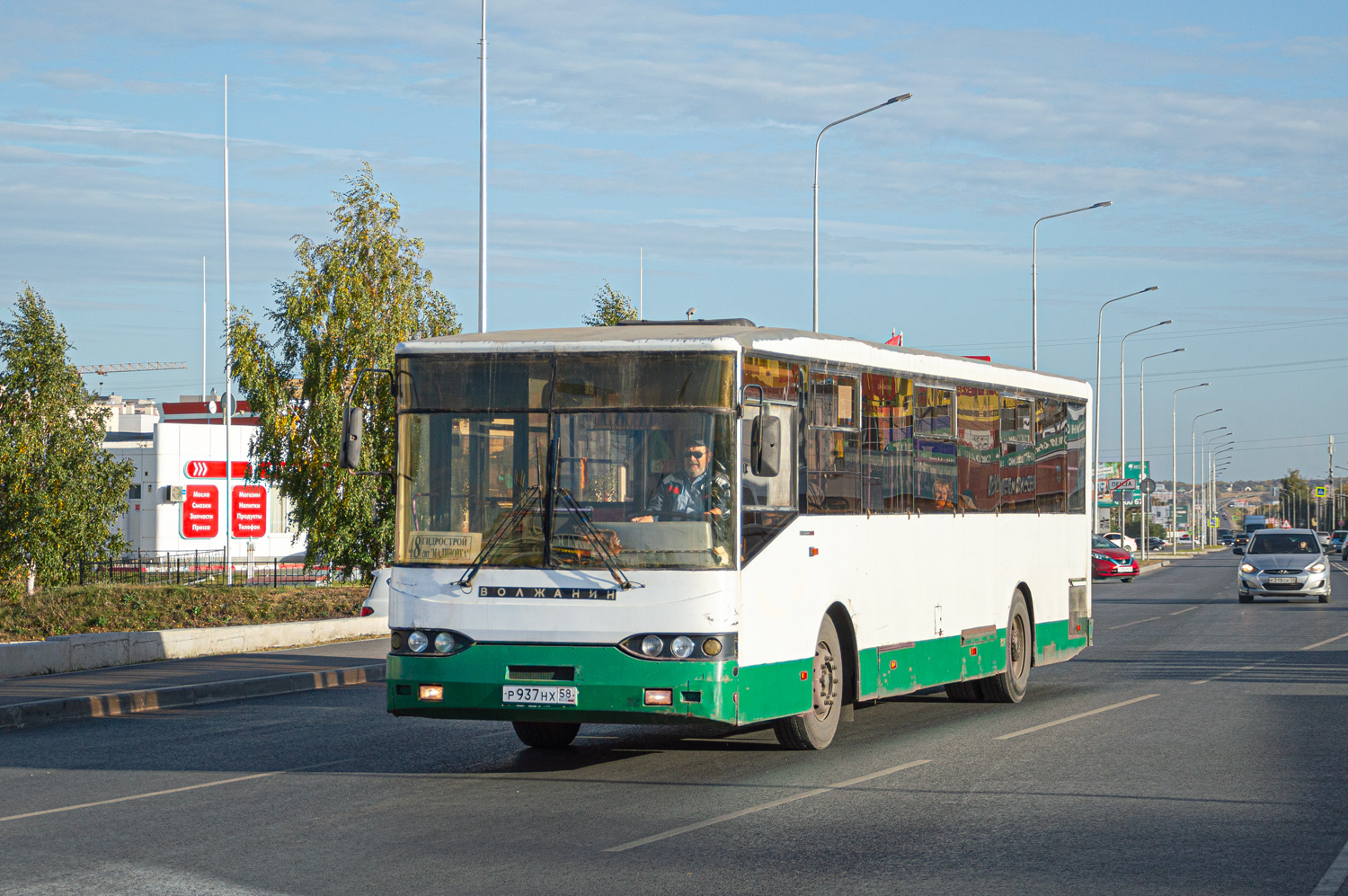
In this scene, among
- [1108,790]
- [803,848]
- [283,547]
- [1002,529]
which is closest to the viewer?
[803,848]

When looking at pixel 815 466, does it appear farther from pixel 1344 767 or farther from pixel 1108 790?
pixel 1344 767

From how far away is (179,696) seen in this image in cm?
1570

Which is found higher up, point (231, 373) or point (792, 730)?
point (231, 373)

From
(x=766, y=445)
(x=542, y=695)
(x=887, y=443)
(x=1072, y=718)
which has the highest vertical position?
(x=887, y=443)

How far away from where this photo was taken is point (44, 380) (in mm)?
28922

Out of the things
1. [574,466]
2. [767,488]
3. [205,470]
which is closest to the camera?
[574,466]

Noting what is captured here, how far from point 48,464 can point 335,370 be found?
5392 mm

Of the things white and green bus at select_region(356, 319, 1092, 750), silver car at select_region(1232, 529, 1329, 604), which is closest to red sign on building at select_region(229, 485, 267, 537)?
silver car at select_region(1232, 529, 1329, 604)

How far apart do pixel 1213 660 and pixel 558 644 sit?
12.5 m

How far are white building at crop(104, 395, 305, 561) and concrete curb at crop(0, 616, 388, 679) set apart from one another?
38.6 metres

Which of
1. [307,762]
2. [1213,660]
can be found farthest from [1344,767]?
[1213,660]

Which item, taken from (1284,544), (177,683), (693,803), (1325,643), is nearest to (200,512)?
(1284,544)

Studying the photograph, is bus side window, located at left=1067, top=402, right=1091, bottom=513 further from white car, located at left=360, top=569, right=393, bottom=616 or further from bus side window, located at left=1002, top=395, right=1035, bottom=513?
white car, located at left=360, top=569, right=393, bottom=616

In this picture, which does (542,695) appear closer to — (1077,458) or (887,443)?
(887,443)
